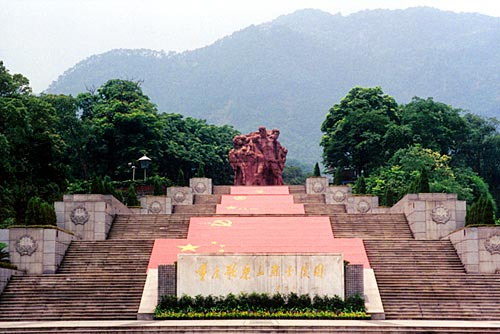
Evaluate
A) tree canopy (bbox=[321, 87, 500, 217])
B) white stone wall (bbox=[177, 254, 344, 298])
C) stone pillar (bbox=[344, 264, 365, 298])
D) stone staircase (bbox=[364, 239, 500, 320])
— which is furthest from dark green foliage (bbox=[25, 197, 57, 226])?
tree canopy (bbox=[321, 87, 500, 217])

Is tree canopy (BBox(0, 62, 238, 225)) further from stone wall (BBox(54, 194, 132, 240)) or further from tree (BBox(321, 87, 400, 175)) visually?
tree (BBox(321, 87, 400, 175))

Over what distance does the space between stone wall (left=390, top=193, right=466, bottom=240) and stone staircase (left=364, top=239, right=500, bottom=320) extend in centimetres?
272

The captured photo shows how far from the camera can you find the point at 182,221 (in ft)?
117

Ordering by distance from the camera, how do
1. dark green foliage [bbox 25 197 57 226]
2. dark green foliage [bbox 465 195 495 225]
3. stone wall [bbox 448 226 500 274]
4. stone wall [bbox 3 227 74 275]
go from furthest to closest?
dark green foliage [bbox 465 195 495 225]
dark green foliage [bbox 25 197 57 226]
stone wall [bbox 3 227 74 275]
stone wall [bbox 448 226 500 274]

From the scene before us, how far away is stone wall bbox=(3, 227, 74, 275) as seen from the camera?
2905 centimetres

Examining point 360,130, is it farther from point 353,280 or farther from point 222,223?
point 353,280

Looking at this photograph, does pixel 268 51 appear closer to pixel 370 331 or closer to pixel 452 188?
pixel 452 188

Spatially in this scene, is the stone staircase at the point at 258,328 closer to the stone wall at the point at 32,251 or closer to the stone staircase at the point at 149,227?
the stone wall at the point at 32,251

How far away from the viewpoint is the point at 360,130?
198 ft

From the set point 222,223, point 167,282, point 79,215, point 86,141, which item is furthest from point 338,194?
point 86,141

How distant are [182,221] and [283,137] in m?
105

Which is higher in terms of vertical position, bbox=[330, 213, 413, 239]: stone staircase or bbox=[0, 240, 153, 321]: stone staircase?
bbox=[330, 213, 413, 239]: stone staircase

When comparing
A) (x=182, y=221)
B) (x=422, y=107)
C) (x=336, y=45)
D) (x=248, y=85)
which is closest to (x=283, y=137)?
(x=248, y=85)

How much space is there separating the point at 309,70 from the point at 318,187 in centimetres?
11276
